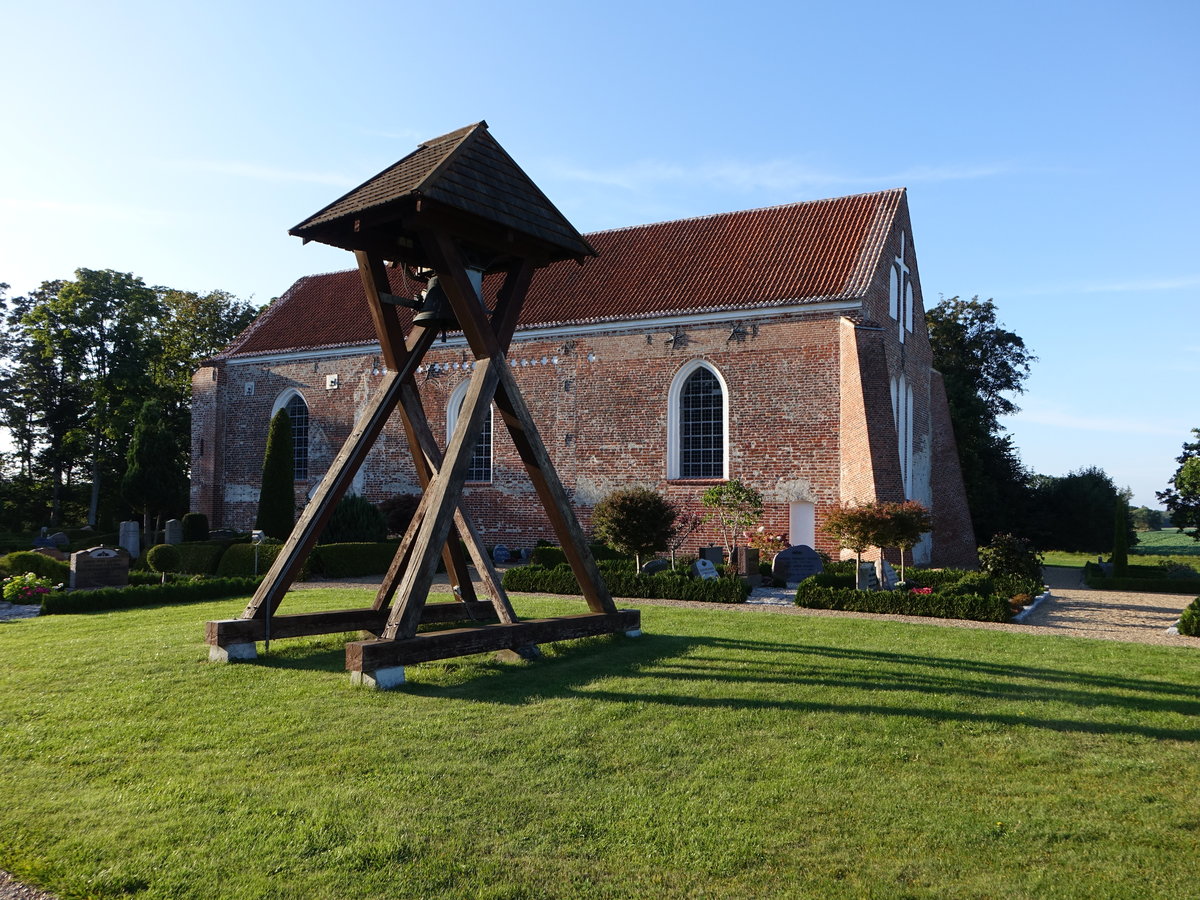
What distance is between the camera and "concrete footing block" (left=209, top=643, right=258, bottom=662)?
753cm

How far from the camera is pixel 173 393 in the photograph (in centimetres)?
3481

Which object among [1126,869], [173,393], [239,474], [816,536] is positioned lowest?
[1126,869]

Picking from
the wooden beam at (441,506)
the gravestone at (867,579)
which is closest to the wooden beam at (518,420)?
the wooden beam at (441,506)

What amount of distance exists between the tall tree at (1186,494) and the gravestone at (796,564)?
19571mm

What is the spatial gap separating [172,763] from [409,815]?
1.69 meters

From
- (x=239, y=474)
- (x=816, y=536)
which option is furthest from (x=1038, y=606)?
(x=239, y=474)

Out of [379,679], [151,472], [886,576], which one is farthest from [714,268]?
[151,472]

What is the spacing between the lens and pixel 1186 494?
95.6 ft

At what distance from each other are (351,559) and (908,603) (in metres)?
10.8

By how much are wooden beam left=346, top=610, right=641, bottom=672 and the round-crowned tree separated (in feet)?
17.5

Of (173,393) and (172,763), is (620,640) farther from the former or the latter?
(173,393)

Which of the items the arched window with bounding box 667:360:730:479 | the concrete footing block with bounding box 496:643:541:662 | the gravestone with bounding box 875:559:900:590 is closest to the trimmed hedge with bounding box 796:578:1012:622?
the gravestone with bounding box 875:559:900:590

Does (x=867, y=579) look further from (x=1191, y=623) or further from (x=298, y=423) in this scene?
(x=298, y=423)

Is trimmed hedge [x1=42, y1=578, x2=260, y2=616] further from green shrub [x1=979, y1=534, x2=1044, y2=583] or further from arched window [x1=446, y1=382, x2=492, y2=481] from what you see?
green shrub [x1=979, y1=534, x2=1044, y2=583]
